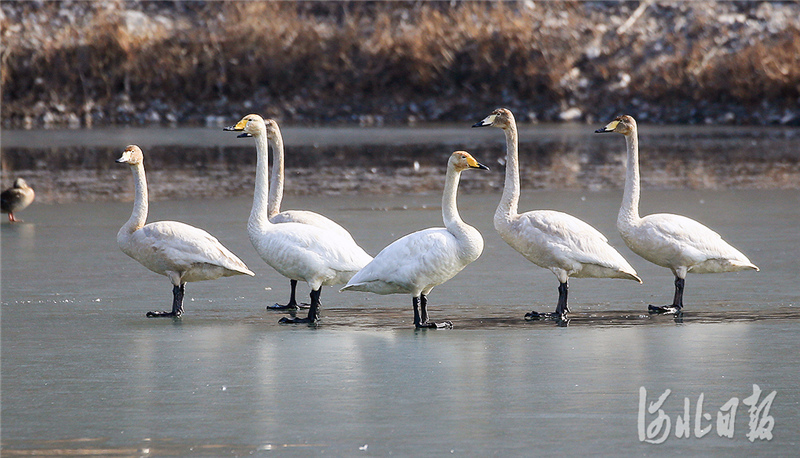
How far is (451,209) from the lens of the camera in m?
6.31

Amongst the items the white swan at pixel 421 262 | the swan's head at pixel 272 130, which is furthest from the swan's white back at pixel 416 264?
the swan's head at pixel 272 130

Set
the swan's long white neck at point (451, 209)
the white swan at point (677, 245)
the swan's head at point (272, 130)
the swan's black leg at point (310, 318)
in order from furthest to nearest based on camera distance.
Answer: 1. the swan's head at point (272, 130)
2. the white swan at point (677, 245)
3. the swan's black leg at point (310, 318)
4. the swan's long white neck at point (451, 209)

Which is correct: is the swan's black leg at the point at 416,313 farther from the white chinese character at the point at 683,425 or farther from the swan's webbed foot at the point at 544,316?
the white chinese character at the point at 683,425

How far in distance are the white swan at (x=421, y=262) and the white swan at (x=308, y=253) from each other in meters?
0.25

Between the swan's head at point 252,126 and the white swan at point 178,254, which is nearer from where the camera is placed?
the white swan at point 178,254

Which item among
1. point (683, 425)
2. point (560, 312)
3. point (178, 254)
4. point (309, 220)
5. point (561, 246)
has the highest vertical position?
point (309, 220)

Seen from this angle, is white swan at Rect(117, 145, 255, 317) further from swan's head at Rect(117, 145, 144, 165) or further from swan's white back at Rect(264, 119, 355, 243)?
swan's white back at Rect(264, 119, 355, 243)

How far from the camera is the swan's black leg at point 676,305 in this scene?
21.5ft

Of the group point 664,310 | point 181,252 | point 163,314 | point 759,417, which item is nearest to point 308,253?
point 181,252

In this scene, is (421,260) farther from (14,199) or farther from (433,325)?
(14,199)

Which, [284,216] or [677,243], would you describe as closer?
[677,243]

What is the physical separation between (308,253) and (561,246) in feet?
4.75

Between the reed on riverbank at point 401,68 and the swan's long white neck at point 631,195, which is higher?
the reed on riverbank at point 401,68

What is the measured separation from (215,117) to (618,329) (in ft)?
72.4
